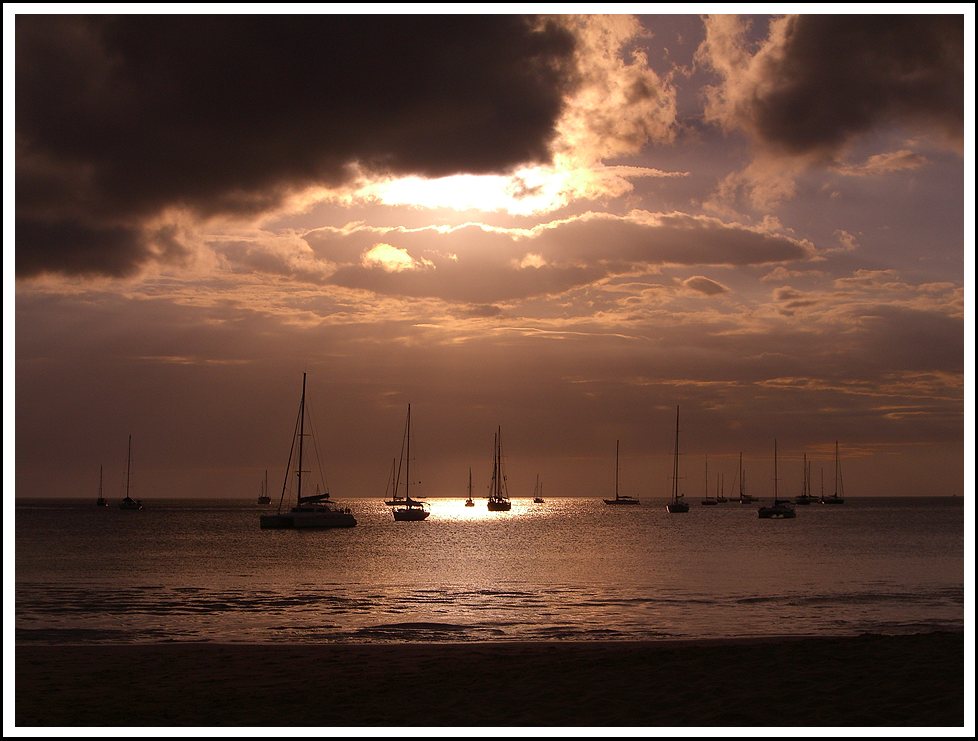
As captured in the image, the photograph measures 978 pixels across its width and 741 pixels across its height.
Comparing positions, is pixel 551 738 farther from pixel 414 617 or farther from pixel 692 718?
pixel 414 617

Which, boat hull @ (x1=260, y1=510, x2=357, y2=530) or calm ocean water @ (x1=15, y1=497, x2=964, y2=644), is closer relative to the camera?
calm ocean water @ (x1=15, y1=497, x2=964, y2=644)

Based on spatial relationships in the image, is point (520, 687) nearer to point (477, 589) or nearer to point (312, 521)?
point (477, 589)

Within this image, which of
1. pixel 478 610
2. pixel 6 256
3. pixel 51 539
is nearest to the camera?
pixel 6 256

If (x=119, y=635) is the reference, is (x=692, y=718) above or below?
above

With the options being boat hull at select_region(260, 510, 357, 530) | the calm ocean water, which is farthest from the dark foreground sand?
boat hull at select_region(260, 510, 357, 530)

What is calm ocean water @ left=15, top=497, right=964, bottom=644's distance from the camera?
114ft

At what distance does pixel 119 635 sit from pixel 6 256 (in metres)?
22.6

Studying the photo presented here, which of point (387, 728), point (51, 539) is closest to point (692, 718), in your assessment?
point (387, 728)

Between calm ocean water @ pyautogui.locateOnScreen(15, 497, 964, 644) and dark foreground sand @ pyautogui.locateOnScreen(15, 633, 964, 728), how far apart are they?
955 cm

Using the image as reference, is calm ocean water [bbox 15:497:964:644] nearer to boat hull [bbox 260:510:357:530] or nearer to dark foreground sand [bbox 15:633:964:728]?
boat hull [bbox 260:510:357:530]

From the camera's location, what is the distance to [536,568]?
227 feet

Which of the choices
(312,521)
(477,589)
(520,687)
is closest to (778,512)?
(312,521)

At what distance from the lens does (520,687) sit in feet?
59.2

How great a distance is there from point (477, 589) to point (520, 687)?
35.2 m
